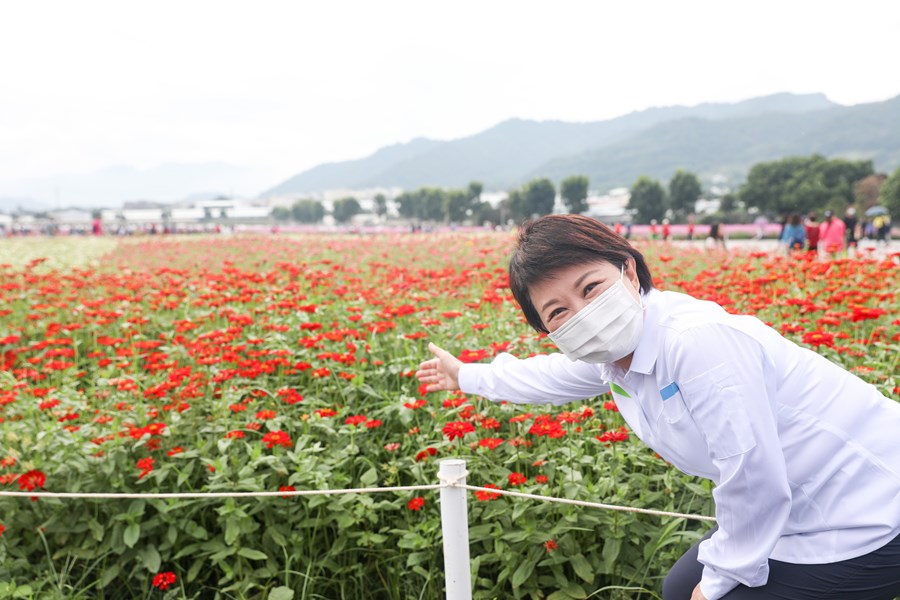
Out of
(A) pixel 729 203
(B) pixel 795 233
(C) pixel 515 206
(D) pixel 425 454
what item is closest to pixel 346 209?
(C) pixel 515 206

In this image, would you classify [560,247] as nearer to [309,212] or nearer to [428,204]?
[428,204]

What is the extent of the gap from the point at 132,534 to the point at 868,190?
5747 centimetres

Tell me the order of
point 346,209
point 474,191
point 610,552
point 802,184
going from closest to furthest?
point 610,552 → point 802,184 → point 474,191 → point 346,209

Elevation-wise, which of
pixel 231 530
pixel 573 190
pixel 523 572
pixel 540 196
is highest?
pixel 573 190

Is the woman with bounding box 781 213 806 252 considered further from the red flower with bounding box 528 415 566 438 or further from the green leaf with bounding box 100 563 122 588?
the green leaf with bounding box 100 563 122 588

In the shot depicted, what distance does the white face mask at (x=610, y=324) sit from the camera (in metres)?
1.43

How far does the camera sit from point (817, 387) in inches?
53.0

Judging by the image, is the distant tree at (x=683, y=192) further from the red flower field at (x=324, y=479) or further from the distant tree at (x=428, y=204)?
the red flower field at (x=324, y=479)

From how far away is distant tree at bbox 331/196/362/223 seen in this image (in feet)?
360

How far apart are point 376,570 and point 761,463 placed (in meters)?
2.04

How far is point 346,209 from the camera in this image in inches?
4348

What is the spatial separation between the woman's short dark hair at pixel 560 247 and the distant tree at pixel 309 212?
11861cm

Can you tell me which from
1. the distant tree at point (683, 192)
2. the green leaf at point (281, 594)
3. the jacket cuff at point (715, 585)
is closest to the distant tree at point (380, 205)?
the distant tree at point (683, 192)

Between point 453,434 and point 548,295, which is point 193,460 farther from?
point 548,295
